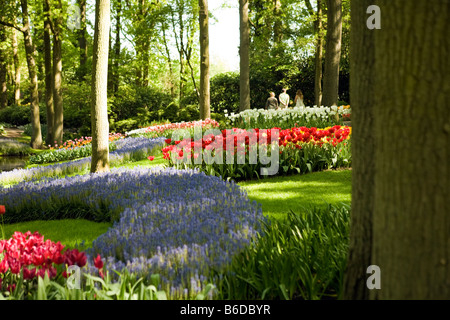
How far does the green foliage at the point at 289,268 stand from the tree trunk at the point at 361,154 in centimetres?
36

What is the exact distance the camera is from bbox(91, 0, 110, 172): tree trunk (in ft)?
22.5

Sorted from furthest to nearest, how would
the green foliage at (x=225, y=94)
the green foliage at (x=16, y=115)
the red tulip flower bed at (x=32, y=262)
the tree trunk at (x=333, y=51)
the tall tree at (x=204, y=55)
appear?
the green foliage at (x=16, y=115), the green foliage at (x=225, y=94), the tall tree at (x=204, y=55), the tree trunk at (x=333, y=51), the red tulip flower bed at (x=32, y=262)

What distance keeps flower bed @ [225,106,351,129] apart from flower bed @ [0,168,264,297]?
5.93 metres

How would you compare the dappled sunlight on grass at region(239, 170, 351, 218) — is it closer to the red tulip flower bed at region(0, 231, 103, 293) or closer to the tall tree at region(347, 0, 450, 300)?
the red tulip flower bed at region(0, 231, 103, 293)

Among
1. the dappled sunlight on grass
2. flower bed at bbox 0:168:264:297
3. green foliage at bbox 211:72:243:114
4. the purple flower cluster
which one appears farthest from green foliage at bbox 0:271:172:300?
green foliage at bbox 211:72:243:114

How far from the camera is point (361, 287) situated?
7.10ft

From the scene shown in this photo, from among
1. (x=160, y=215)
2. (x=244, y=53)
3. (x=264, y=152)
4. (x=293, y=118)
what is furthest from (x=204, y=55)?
(x=160, y=215)

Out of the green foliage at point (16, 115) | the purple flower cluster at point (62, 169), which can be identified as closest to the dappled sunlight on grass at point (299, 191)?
the purple flower cluster at point (62, 169)

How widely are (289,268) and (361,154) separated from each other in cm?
95

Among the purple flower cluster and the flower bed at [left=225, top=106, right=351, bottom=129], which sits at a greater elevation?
the flower bed at [left=225, top=106, right=351, bottom=129]

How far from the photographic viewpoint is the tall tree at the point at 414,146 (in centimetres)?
156

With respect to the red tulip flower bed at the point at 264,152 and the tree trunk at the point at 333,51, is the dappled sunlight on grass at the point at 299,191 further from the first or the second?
the tree trunk at the point at 333,51

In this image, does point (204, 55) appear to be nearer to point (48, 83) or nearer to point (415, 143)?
point (48, 83)
